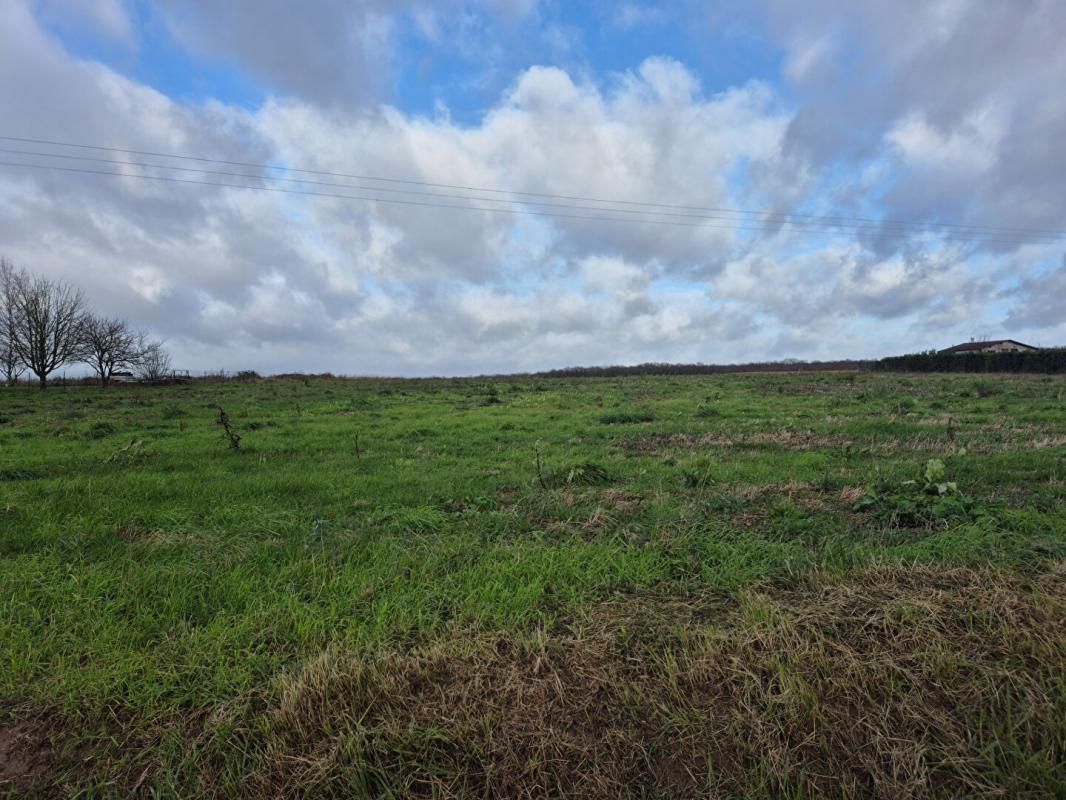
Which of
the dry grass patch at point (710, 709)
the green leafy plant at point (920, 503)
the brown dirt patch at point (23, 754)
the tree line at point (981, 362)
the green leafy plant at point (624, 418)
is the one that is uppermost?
the tree line at point (981, 362)

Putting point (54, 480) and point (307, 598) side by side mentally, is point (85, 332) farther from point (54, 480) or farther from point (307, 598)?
point (307, 598)

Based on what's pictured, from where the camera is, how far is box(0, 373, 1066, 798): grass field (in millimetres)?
2596

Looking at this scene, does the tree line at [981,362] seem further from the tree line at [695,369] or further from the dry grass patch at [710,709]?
the dry grass patch at [710,709]

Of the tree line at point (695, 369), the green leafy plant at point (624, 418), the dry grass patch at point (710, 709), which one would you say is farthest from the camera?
the tree line at point (695, 369)

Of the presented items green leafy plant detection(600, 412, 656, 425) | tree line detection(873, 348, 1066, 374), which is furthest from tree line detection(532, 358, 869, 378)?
green leafy plant detection(600, 412, 656, 425)

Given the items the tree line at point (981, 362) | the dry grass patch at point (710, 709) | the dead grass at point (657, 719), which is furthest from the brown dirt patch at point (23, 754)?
the tree line at point (981, 362)

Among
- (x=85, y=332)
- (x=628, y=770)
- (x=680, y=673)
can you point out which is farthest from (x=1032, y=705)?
(x=85, y=332)

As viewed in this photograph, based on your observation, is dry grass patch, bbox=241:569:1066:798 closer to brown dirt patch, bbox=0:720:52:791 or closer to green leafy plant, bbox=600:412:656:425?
brown dirt patch, bbox=0:720:52:791

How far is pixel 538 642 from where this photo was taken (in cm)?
338

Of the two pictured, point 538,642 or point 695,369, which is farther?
point 695,369

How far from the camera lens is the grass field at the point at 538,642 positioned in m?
2.60

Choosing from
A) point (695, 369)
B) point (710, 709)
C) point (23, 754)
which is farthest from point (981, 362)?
point (23, 754)

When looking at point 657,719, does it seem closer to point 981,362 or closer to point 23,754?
point 23,754

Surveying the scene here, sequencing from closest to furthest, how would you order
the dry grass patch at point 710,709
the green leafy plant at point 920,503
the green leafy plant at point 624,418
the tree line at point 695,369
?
1. the dry grass patch at point 710,709
2. the green leafy plant at point 920,503
3. the green leafy plant at point 624,418
4. the tree line at point 695,369
